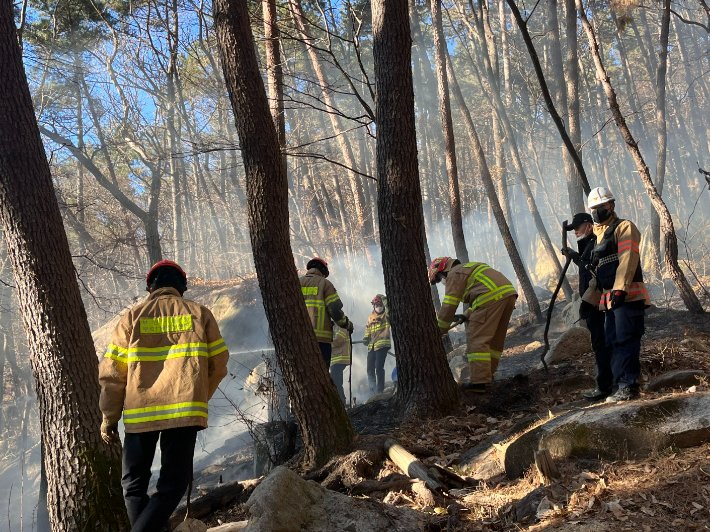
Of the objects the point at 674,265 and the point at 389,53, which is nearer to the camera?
the point at 389,53

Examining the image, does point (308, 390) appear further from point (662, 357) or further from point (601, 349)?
point (662, 357)

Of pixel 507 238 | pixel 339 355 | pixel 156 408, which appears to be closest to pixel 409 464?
pixel 156 408

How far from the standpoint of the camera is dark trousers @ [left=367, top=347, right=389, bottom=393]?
10875 millimetres

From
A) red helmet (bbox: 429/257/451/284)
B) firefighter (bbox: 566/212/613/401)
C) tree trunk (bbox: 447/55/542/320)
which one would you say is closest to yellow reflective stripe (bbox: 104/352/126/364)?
firefighter (bbox: 566/212/613/401)

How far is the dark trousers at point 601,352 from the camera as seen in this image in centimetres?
515

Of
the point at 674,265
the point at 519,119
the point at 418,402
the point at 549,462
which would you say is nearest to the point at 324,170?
the point at 519,119

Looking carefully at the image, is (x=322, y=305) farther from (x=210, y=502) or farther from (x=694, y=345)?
(x=694, y=345)

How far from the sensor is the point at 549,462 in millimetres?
3469

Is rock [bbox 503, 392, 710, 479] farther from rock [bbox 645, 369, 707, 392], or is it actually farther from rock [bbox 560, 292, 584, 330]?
rock [bbox 560, 292, 584, 330]

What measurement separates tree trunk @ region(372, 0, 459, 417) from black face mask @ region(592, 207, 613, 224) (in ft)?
5.46

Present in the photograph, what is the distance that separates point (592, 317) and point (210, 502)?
12.6 ft

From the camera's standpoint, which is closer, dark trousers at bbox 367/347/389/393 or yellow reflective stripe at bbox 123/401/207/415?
yellow reflective stripe at bbox 123/401/207/415

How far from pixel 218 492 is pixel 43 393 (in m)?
1.68

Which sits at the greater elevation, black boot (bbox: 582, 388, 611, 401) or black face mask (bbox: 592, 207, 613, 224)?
black face mask (bbox: 592, 207, 613, 224)
